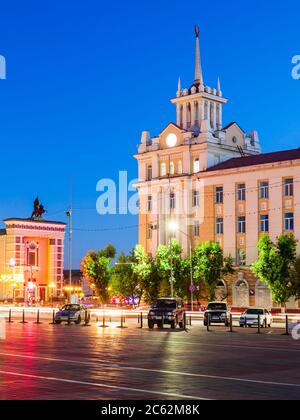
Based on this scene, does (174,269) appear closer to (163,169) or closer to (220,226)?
(220,226)

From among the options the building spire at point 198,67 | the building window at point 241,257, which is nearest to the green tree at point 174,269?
the building window at point 241,257

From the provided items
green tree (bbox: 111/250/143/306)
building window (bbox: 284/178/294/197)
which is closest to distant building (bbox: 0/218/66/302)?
green tree (bbox: 111/250/143/306)

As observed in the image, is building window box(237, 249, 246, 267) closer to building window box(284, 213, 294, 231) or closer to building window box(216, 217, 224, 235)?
building window box(216, 217, 224, 235)

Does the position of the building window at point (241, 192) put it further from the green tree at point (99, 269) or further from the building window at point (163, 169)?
the green tree at point (99, 269)

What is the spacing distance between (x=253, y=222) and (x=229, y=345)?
180ft

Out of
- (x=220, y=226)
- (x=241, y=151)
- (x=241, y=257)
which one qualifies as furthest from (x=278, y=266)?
(x=241, y=151)

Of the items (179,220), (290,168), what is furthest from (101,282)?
(290,168)

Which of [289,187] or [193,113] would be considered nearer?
[289,187]

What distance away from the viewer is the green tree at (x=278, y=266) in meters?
75.3

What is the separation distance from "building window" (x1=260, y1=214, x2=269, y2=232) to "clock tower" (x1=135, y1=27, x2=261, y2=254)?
8.93m

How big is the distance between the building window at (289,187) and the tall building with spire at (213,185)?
0.11 metres

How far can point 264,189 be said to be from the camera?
280 ft

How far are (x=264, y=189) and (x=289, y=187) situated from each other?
11.5 ft

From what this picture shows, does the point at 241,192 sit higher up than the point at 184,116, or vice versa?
the point at 184,116
